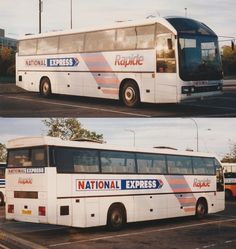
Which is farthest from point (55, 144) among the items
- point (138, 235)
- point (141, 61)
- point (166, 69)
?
point (141, 61)

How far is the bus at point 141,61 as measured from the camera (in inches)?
731

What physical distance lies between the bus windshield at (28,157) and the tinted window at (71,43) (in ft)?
28.4

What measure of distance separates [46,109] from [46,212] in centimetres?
764

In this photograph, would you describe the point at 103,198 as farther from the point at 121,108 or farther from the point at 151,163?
the point at 121,108

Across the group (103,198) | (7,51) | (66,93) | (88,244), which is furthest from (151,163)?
(7,51)

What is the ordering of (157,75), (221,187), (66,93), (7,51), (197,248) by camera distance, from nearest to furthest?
(197,248) < (157,75) < (221,187) < (66,93) < (7,51)

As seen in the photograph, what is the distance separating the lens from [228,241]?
13.1 meters

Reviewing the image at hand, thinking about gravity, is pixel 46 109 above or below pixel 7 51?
below

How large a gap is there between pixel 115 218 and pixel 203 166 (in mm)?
6332

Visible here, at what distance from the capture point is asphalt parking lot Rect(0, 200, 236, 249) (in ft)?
41.3

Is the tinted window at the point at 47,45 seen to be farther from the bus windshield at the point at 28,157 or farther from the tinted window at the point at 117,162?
the bus windshield at the point at 28,157

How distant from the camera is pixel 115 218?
51.3 feet

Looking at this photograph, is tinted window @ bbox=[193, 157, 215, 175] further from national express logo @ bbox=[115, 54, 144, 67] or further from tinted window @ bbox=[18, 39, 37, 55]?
tinted window @ bbox=[18, 39, 37, 55]

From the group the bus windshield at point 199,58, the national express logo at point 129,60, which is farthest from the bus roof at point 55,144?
the national express logo at point 129,60
